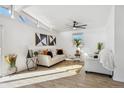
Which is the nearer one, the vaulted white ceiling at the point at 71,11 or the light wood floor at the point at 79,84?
the light wood floor at the point at 79,84

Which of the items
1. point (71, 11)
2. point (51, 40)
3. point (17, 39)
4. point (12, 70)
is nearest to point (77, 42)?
point (51, 40)

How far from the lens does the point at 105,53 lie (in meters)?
3.64

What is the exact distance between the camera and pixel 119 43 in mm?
3318

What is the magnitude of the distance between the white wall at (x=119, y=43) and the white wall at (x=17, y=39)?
3.67 m

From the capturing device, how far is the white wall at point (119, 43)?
Answer: 3.28 m

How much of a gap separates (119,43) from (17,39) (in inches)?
148

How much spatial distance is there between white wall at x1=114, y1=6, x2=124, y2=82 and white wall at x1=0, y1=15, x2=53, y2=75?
367 cm

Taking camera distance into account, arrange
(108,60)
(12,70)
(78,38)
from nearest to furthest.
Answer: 1. (108,60)
2. (12,70)
3. (78,38)

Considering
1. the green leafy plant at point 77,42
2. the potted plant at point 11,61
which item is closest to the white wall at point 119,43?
the potted plant at point 11,61

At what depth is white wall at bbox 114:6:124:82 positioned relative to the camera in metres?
3.28

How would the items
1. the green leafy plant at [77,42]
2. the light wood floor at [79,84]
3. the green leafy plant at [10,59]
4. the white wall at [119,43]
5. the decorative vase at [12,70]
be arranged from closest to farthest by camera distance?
the light wood floor at [79,84] → the white wall at [119,43] → the green leafy plant at [10,59] → the decorative vase at [12,70] → the green leafy plant at [77,42]

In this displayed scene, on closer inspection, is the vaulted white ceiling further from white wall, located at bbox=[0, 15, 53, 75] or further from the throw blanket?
the throw blanket

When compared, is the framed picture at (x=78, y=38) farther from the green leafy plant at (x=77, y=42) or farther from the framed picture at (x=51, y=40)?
the framed picture at (x=51, y=40)

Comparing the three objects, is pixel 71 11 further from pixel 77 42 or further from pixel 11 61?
pixel 77 42
